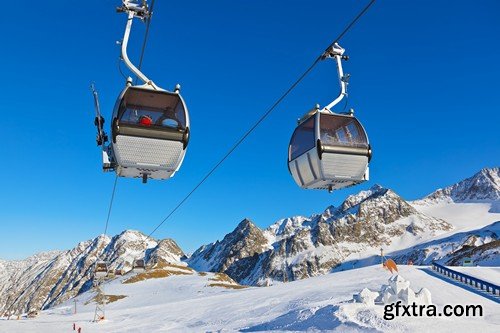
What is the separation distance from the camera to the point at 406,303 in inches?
811

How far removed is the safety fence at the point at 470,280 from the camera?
27.8 metres

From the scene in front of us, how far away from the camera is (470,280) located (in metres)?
32.4

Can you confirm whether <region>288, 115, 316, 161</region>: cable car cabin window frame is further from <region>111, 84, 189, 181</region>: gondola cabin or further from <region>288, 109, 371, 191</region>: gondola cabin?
<region>111, 84, 189, 181</region>: gondola cabin

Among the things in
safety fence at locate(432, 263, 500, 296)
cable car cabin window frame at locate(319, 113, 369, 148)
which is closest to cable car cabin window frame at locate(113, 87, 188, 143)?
cable car cabin window frame at locate(319, 113, 369, 148)

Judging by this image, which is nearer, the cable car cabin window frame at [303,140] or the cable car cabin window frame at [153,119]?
the cable car cabin window frame at [153,119]

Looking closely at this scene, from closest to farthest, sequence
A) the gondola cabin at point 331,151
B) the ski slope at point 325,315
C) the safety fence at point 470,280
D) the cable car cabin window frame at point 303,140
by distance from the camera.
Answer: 1. the gondola cabin at point 331,151
2. the cable car cabin window frame at point 303,140
3. the ski slope at point 325,315
4. the safety fence at point 470,280

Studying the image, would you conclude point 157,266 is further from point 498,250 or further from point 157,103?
point 157,103

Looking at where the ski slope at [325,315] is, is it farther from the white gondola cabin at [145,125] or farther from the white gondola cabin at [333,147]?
the white gondola cabin at [145,125]

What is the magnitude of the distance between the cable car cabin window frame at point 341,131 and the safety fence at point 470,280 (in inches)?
877

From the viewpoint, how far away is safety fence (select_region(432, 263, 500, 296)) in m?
27.8

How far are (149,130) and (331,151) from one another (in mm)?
4017

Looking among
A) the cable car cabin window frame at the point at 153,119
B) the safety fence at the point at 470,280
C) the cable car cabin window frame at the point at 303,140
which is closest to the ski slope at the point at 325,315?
the safety fence at the point at 470,280

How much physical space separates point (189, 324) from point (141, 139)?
993 inches

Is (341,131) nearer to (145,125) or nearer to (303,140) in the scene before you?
(303,140)
